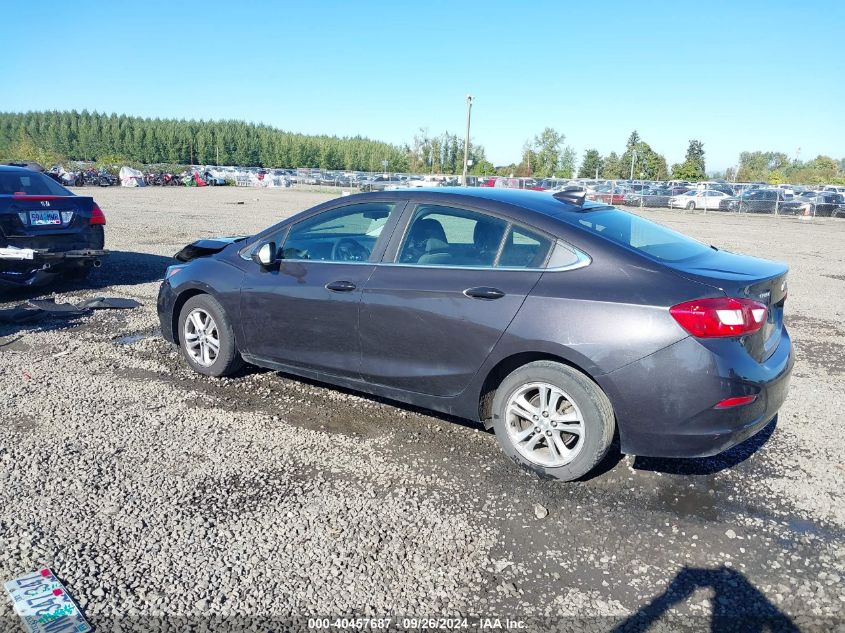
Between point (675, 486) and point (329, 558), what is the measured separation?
2031 mm

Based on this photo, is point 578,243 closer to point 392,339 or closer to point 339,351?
point 392,339

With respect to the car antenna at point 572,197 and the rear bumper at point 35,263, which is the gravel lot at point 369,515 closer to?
the car antenna at point 572,197

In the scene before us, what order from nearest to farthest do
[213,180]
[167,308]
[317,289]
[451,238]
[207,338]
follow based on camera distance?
[451,238] < [317,289] < [207,338] < [167,308] < [213,180]

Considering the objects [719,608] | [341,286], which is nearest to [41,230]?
[341,286]

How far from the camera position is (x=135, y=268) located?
1075 centimetres

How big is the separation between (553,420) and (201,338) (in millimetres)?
3073

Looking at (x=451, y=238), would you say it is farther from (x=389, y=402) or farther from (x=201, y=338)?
(x=201, y=338)

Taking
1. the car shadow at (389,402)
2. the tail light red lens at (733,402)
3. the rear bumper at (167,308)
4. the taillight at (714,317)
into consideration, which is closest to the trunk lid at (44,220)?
the rear bumper at (167,308)

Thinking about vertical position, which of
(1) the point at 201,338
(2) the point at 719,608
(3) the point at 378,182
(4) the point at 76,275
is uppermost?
(3) the point at 378,182

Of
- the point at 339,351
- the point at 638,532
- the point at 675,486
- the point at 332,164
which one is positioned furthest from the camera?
the point at 332,164

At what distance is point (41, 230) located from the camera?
8.19m

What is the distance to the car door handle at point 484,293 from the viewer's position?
12.8 feet

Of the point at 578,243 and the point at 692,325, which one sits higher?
the point at 578,243

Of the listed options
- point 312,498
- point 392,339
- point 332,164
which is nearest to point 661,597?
point 312,498
